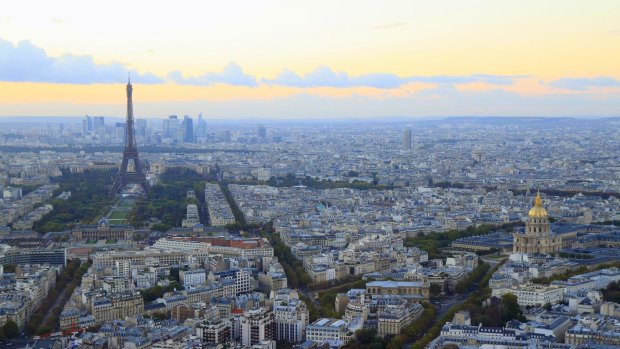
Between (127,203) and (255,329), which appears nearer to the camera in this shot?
(255,329)

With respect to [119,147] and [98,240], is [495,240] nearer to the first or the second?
[98,240]

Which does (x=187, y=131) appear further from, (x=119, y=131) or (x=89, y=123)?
(x=89, y=123)

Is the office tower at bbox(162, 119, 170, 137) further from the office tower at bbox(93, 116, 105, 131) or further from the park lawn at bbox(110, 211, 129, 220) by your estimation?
the park lawn at bbox(110, 211, 129, 220)

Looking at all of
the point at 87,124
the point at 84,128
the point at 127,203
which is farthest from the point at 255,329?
the point at 87,124

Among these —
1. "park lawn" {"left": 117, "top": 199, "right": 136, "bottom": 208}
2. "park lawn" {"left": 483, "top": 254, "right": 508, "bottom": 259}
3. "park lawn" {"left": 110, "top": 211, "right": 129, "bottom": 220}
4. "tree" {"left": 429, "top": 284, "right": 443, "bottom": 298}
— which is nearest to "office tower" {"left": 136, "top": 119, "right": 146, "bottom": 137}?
"park lawn" {"left": 117, "top": 199, "right": 136, "bottom": 208}

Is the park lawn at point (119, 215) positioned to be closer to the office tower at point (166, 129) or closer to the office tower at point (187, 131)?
the office tower at point (187, 131)

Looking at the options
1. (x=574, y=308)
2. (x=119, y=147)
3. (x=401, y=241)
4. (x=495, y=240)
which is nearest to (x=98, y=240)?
(x=401, y=241)

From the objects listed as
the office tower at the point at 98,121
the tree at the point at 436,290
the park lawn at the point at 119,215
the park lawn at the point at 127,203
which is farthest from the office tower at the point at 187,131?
the tree at the point at 436,290

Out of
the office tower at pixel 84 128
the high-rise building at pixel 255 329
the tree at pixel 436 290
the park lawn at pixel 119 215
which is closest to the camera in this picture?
the high-rise building at pixel 255 329

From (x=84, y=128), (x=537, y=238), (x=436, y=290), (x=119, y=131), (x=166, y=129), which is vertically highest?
(x=84, y=128)

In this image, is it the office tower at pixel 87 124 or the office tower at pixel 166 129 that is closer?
the office tower at pixel 166 129
